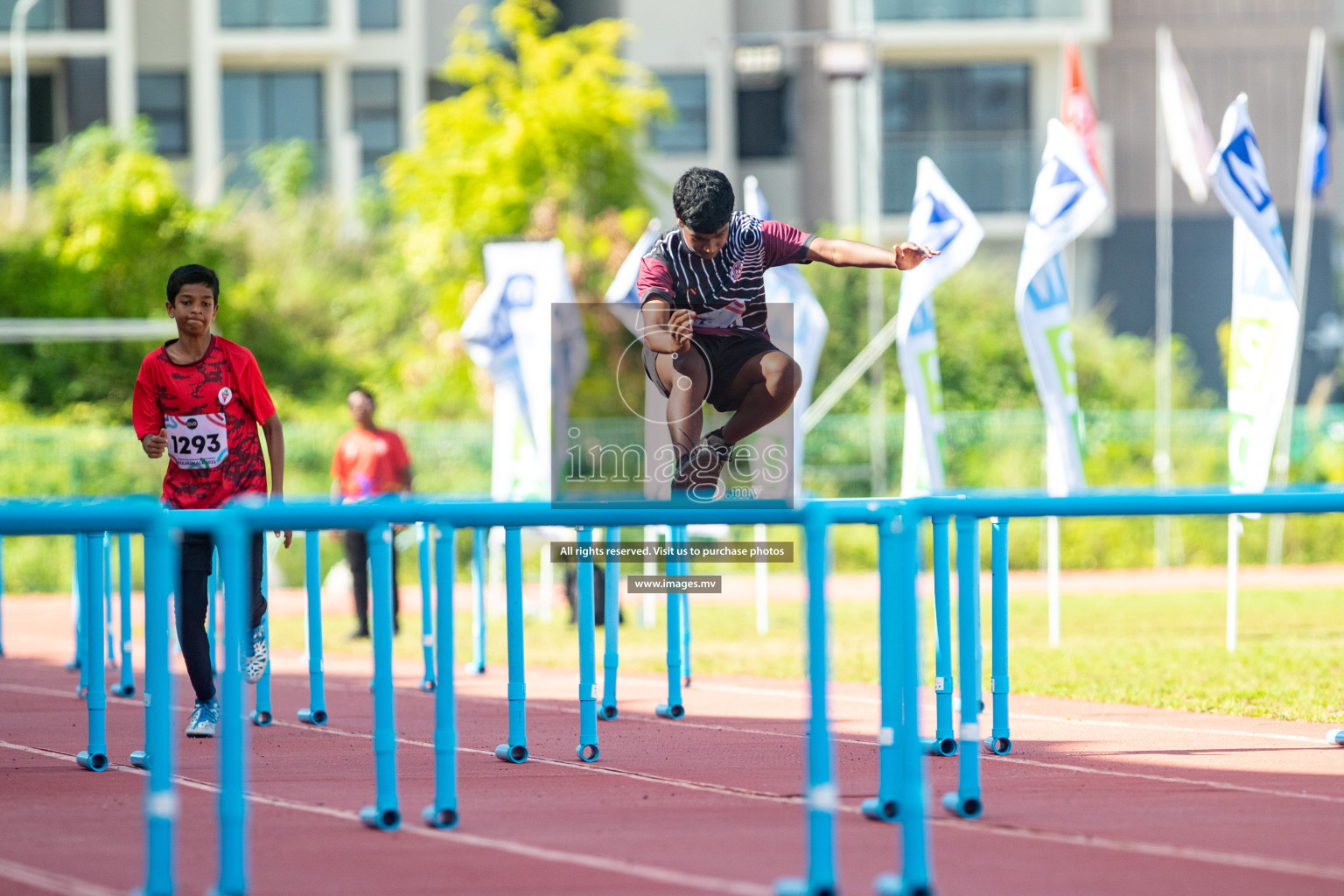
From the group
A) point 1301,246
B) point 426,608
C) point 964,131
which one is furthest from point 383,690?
point 964,131

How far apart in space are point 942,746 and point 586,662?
1.58 m

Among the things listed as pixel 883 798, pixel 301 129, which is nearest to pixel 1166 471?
pixel 883 798

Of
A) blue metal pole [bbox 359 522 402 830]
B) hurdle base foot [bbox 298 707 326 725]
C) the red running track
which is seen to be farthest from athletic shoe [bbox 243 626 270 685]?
blue metal pole [bbox 359 522 402 830]

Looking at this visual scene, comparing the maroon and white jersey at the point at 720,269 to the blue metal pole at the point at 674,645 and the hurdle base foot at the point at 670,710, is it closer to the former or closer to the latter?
the blue metal pole at the point at 674,645

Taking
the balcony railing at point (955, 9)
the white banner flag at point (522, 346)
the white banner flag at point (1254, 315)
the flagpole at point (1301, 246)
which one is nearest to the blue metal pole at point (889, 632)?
the white banner flag at point (1254, 315)

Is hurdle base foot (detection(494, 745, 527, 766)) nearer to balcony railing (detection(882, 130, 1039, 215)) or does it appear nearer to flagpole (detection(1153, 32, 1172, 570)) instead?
flagpole (detection(1153, 32, 1172, 570))

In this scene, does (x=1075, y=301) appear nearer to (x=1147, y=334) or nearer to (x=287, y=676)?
(x=1147, y=334)

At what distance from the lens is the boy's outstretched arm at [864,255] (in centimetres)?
621

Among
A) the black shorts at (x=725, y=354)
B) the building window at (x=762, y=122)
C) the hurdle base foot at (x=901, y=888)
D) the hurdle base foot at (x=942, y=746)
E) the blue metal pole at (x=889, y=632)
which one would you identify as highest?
the building window at (x=762, y=122)

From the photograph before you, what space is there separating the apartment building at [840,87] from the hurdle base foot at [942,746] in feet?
77.8

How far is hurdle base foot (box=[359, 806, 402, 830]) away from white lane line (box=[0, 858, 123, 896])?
965 millimetres

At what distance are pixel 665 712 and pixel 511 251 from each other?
6028 mm

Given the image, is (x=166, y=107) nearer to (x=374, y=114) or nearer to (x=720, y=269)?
(x=374, y=114)

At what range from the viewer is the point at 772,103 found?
110 ft
